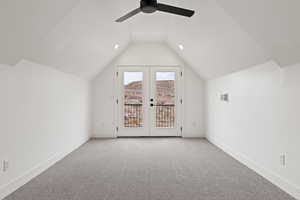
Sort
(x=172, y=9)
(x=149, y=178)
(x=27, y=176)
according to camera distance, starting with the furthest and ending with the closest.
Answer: (x=149, y=178) → (x=27, y=176) → (x=172, y=9)

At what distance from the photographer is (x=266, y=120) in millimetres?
2840

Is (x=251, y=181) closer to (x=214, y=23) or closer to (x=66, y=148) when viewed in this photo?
(x=214, y=23)

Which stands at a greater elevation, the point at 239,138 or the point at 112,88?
the point at 112,88

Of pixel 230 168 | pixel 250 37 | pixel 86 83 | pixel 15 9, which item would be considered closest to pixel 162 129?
pixel 86 83

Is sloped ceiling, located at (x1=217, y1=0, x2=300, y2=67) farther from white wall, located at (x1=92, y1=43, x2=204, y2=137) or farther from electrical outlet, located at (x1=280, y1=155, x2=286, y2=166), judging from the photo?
white wall, located at (x1=92, y1=43, x2=204, y2=137)

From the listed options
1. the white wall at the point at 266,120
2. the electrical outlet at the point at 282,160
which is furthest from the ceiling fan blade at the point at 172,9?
the electrical outlet at the point at 282,160

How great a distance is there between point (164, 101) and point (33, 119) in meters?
3.55

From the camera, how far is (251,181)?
8.70 ft

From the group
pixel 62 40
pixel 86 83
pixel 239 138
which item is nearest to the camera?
pixel 62 40

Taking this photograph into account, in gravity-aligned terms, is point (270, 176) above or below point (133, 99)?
below

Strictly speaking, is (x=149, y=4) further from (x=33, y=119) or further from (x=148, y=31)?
(x=148, y=31)

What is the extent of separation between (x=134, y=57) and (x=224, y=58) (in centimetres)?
270

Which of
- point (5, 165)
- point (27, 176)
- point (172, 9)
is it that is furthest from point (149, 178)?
point (172, 9)

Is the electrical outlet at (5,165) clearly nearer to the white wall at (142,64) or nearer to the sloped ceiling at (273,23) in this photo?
the sloped ceiling at (273,23)
